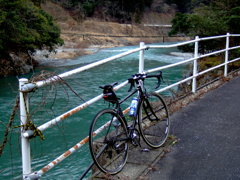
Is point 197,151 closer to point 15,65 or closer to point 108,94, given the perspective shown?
point 108,94

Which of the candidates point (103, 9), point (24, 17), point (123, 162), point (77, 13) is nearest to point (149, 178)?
point (123, 162)

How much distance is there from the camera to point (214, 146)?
453 centimetres

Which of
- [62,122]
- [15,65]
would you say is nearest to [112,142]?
[62,122]

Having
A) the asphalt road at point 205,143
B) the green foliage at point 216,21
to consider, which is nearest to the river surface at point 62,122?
the asphalt road at point 205,143

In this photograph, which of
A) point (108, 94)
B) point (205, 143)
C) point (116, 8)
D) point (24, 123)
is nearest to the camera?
point (24, 123)

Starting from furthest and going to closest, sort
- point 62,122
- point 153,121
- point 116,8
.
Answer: point 116,8 < point 153,121 < point 62,122

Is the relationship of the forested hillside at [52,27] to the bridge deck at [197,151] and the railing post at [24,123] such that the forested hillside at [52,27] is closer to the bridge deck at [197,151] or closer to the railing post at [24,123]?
the railing post at [24,123]

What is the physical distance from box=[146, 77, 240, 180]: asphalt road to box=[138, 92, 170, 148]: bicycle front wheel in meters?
0.21

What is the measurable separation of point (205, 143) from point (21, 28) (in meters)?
17.1

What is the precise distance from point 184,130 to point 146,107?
118cm

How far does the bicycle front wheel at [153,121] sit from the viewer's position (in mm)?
4117

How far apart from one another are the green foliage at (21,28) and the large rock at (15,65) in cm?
50

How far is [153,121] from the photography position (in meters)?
4.77

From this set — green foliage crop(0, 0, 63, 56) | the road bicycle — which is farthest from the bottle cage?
green foliage crop(0, 0, 63, 56)
